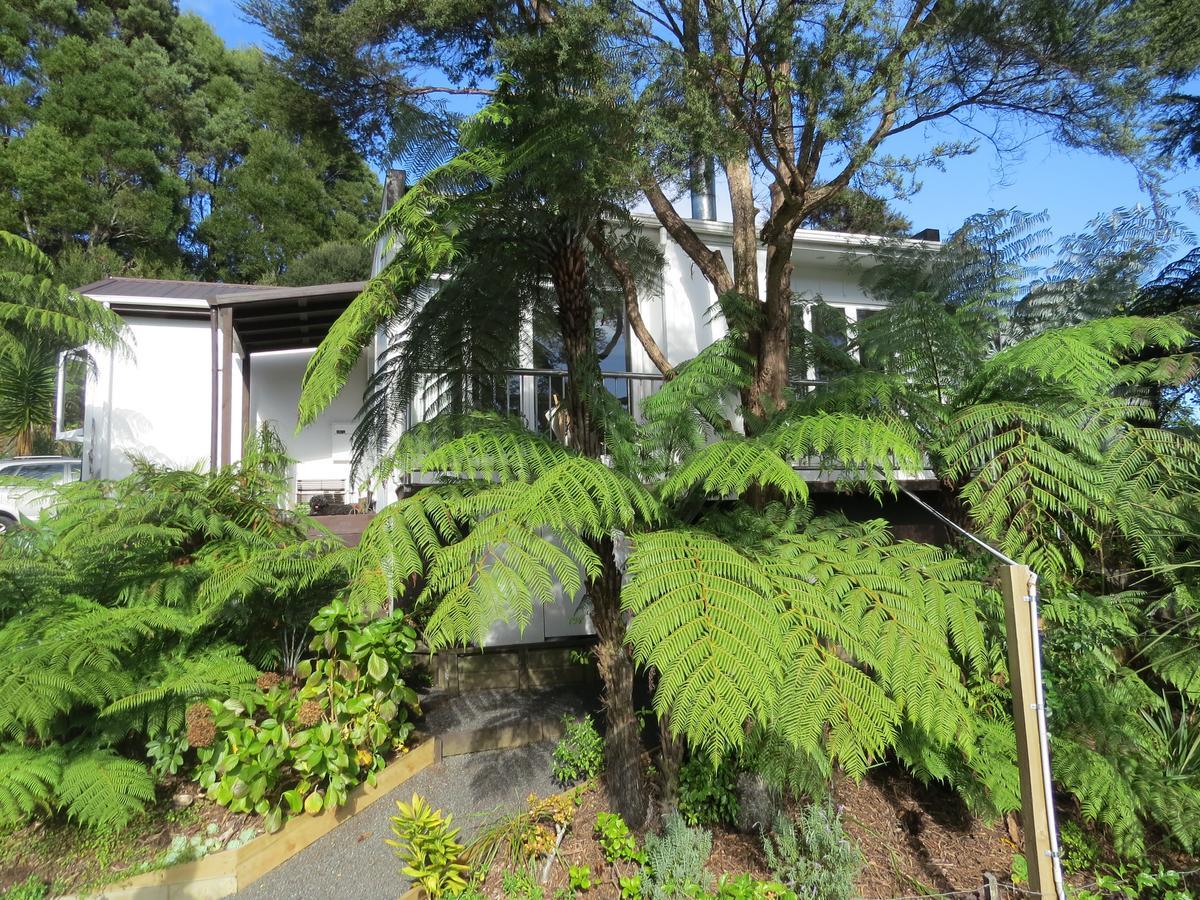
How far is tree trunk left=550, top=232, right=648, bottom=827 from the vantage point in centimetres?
395

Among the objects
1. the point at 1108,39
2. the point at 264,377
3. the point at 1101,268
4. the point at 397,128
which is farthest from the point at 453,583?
the point at 264,377

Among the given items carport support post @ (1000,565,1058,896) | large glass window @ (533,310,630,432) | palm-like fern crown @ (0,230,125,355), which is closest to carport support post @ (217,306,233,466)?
palm-like fern crown @ (0,230,125,355)

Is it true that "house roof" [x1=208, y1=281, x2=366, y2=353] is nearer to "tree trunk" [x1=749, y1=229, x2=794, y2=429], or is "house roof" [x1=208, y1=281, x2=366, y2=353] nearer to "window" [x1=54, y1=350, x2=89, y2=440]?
"window" [x1=54, y1=350, x2=89, y2=440]

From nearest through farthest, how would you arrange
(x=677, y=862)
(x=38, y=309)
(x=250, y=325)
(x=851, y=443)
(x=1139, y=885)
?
1. (x=851, y=443)
2. (x=1139, y=885)
3. (x=677, y=862)
4. (x=38, y=309)
5. (x=250, y=325)

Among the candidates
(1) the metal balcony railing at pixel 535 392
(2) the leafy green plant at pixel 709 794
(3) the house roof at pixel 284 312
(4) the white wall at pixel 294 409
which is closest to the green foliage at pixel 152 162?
(4) the white wall at pixel 294 409

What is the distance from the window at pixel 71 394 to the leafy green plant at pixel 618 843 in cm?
776

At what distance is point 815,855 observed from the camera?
12.2 feet

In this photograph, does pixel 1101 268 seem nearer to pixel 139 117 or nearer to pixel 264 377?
pixel 264 377

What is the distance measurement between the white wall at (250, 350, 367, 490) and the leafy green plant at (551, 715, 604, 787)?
26.0ft

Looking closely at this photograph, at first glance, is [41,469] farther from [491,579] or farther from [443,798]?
[491,579]

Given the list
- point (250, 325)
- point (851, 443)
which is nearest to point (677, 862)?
point (851, 443)

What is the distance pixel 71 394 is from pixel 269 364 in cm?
287

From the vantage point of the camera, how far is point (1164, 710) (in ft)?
13.6

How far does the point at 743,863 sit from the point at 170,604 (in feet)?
12.5
